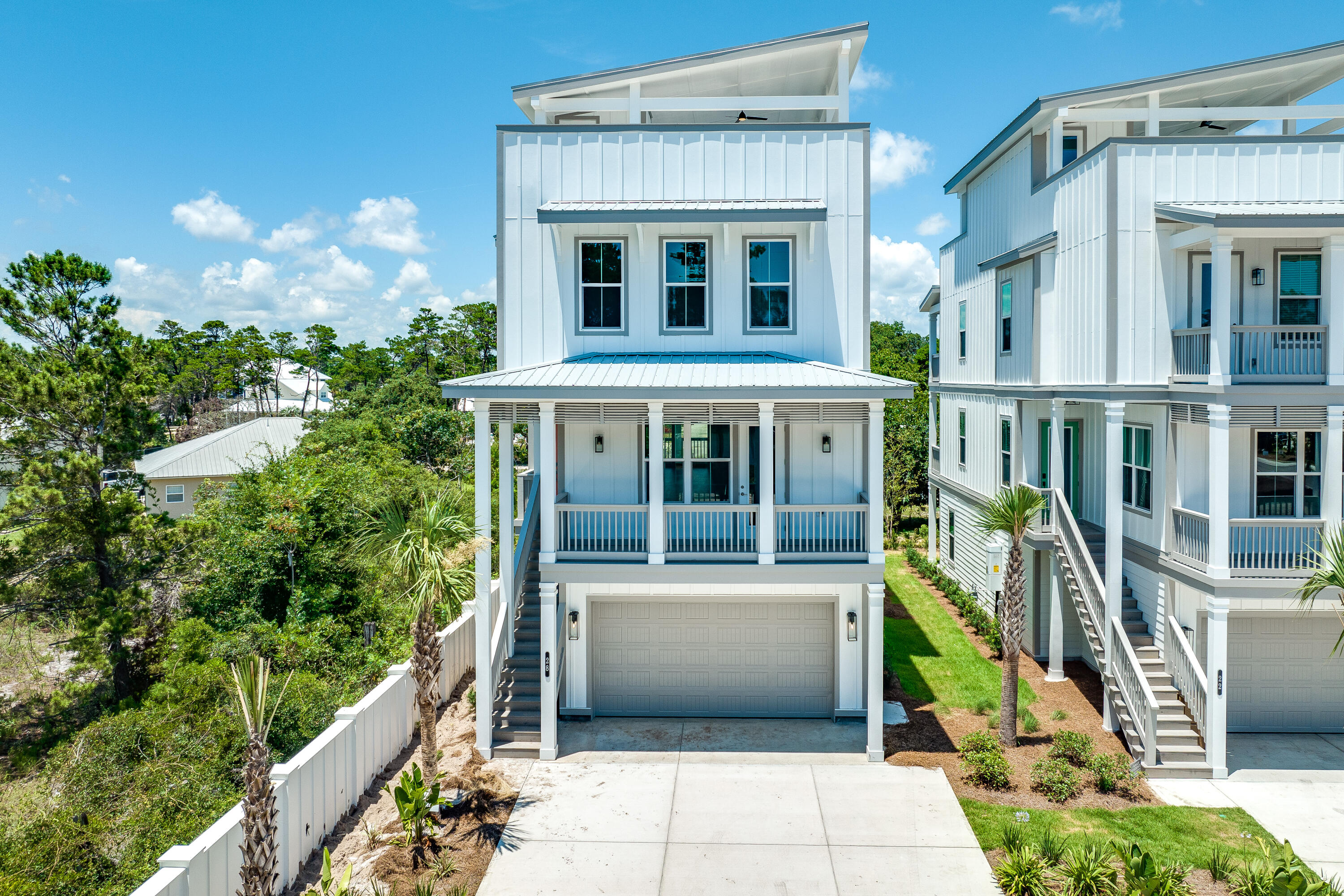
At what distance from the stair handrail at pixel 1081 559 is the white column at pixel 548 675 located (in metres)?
9.71

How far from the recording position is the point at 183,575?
18.6 m

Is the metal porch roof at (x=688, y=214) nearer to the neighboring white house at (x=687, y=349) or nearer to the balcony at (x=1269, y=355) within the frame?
the neighboring white house at (x=687, y=349)

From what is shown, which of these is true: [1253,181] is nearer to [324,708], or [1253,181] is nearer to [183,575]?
[324,708]

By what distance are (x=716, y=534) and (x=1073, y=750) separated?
6.39 metres

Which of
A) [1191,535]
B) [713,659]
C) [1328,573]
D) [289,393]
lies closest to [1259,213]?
[1191,535]

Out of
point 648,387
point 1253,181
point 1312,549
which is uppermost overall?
point 1253,181

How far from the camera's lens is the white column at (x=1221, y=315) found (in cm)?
1252

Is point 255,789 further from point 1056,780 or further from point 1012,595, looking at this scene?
point 1012,595

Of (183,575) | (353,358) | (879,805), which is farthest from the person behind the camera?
(353,358)

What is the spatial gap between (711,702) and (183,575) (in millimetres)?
12614

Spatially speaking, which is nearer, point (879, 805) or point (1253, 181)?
point (879, 805)

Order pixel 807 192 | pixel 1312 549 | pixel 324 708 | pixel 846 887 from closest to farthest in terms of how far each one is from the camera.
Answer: pixel 846 887, pixel 1312 549, pixel 324 708, pixel 807 192

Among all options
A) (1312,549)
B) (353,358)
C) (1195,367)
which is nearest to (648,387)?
(1195,367)

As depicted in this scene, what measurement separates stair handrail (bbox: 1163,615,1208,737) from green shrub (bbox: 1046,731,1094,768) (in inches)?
69.5
